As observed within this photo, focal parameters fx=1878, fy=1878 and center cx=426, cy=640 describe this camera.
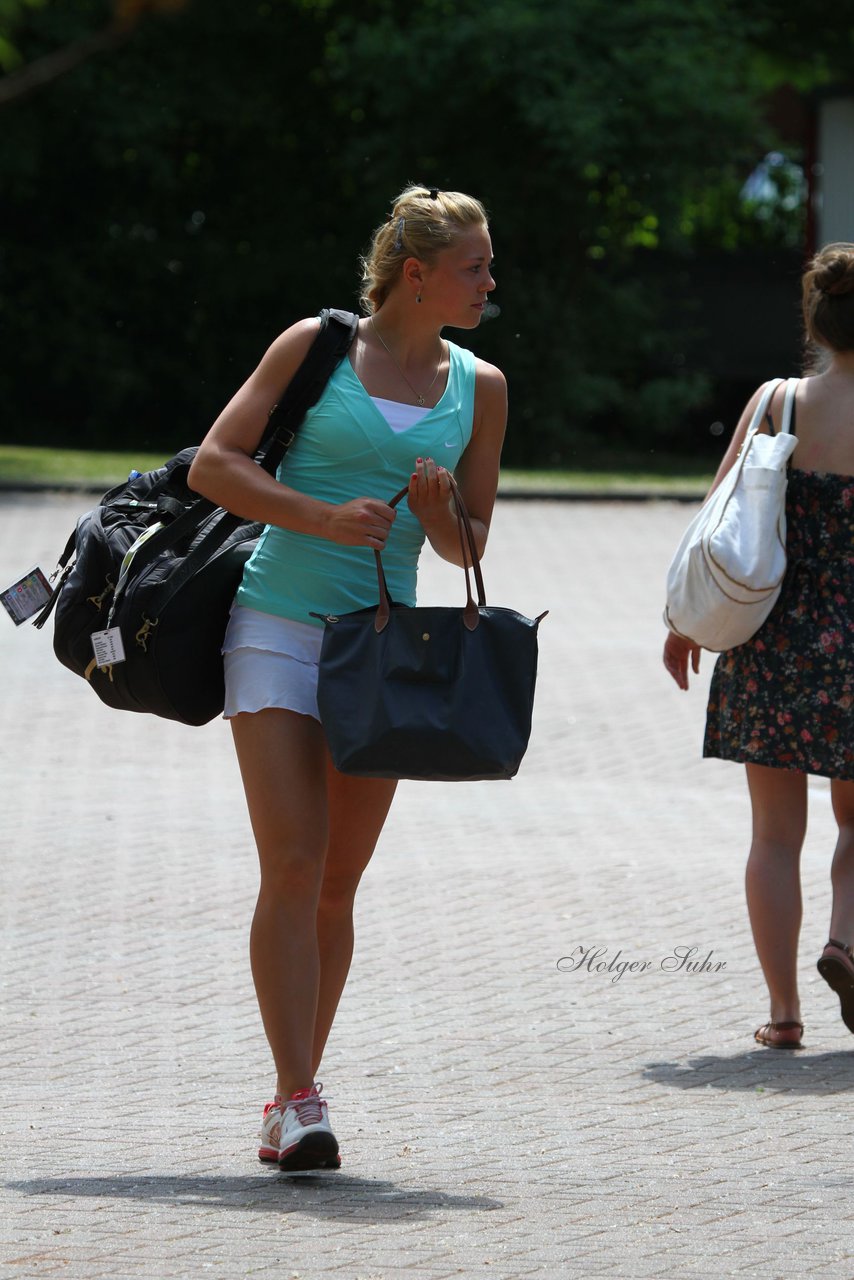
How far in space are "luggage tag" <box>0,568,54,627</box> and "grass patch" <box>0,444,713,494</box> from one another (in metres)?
15.8

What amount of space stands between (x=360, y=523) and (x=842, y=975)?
1.89 meters

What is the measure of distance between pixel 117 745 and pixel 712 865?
324cm

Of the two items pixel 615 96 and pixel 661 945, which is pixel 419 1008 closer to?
pixel 661 945

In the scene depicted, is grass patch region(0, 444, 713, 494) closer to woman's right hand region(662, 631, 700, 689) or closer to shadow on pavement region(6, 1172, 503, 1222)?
woman's right hand region(662, 631, 700, 689)

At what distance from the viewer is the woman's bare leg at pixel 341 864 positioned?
3.63m

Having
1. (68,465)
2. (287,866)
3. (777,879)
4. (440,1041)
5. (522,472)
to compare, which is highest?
(287,866)

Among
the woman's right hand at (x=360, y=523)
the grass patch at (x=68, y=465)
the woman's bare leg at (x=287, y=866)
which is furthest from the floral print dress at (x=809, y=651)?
the grass patch at (x=68, y=465)

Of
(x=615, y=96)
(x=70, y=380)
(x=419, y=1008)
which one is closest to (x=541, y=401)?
(x=615, y=96)

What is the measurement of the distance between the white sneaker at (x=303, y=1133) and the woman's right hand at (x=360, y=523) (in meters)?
1.02

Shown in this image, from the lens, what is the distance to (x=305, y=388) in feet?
11.4

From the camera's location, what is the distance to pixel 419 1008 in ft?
15.9

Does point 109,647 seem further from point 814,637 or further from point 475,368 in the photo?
point 814,637

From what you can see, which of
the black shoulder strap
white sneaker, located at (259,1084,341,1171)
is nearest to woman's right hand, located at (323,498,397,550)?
the black shoulder strap

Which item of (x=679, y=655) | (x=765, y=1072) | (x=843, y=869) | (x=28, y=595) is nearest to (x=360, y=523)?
(x=28, y=595)
